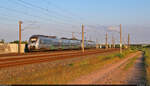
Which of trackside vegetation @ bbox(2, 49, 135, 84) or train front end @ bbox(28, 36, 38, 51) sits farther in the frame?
train front end @ bbox(28, 36, 38, 51)

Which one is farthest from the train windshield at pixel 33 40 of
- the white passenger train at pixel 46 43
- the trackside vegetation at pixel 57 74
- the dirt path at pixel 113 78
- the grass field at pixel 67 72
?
the dirt path at pixel 113 78

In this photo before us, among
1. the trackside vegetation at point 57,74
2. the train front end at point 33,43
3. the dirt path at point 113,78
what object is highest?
the train front end at point 33,43

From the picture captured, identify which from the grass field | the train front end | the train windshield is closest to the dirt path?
the grass field

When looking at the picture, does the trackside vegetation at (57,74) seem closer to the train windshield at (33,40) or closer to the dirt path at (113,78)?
the dirt path at (113,78)

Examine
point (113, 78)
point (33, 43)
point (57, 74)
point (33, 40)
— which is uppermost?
point (33, 40)

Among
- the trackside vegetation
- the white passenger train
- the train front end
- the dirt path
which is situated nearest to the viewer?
the trackside vegetation

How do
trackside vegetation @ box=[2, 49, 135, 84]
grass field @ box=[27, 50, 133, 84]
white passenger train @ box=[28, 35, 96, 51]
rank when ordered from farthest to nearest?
white passenger train @ box=[28, 35, 96, 51] → grass field @ box=[27, 50, 133, 84] → trackside vegetation @ box=[2, 49, 135, 84]

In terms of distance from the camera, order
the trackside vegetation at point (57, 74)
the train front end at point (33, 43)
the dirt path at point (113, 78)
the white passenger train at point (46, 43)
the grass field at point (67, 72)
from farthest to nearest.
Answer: the white passenger train at point (46, 43)
the train front end at point (33, 43)
the dirt path at point (113, 78)
the grass field at point (67, 72)
the trackside vegetation at point (57, 74)

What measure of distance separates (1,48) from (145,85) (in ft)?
115

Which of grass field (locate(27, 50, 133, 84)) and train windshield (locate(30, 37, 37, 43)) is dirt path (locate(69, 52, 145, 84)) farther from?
train windshield (locate(30, 37, 37, 43))

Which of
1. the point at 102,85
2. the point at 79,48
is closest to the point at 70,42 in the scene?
the point at 79,48

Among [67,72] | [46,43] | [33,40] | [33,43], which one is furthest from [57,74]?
[46,43]

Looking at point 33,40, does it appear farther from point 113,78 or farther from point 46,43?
point 113,78

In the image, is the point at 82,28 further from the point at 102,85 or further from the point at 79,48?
the point at 102,85
